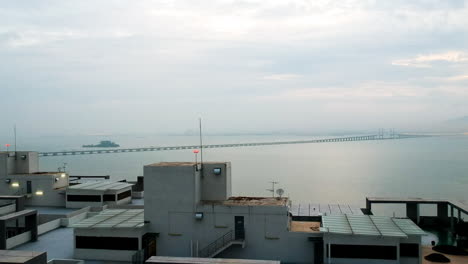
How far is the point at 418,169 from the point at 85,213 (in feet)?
424

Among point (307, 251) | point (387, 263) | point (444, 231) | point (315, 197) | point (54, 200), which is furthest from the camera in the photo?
point (315, 197)

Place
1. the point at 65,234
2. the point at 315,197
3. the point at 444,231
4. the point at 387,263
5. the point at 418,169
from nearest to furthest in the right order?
the point at 387,263
the point at 65,234
the point at 444,231
the point at 315,197
the point at 418,169

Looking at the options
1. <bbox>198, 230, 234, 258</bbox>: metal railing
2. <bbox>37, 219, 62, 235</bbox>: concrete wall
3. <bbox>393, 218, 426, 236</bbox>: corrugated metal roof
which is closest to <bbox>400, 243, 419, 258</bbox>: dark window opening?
<bbox>393, 218, 426, 236</bbox>: corrugated metal roof

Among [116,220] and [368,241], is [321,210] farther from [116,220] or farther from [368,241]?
[116,220]

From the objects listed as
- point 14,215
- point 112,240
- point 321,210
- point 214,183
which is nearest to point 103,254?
point 112,240

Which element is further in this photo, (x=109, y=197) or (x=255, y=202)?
(x=109, y=197)

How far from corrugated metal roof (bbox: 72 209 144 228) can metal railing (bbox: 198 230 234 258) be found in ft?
13.8

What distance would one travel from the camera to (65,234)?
30969mm

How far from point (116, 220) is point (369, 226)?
15831mm

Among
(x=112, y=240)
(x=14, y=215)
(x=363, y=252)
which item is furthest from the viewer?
(x=14, y=215)

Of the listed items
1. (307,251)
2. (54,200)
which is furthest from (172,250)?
(54,200)

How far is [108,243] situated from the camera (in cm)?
2509

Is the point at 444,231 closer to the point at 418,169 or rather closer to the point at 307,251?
the point at 307,251

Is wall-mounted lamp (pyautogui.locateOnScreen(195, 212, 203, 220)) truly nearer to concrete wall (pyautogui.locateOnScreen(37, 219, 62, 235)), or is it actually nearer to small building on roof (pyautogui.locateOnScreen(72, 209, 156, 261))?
small building on roof (pyautogui.locateOnScreen(72, 209, 156, 261))
